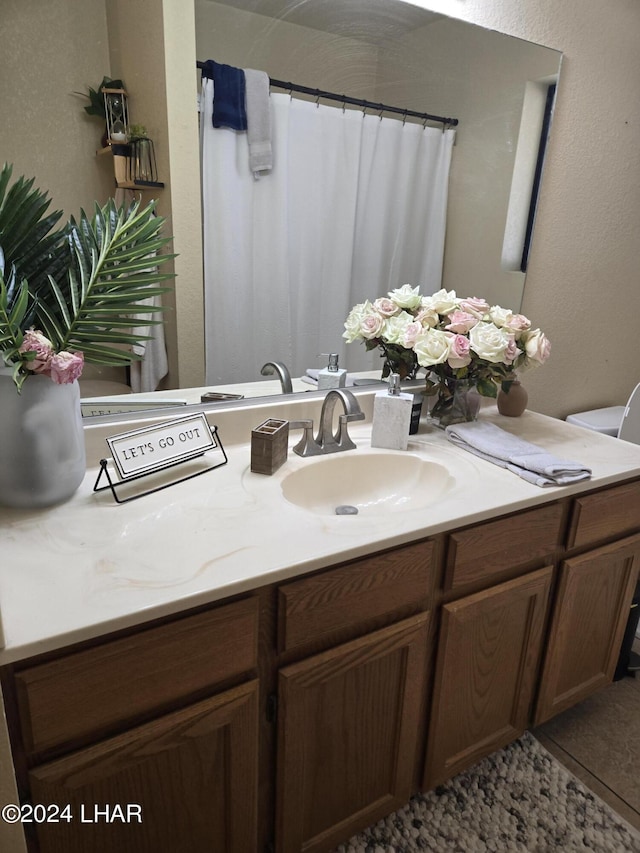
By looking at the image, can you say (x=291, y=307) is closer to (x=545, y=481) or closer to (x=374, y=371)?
(x=374, y=371)

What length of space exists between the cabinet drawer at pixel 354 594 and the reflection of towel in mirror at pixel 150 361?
63 centimetres

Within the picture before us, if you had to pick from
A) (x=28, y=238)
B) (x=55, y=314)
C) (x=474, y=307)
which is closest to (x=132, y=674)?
(x=55, y=314)

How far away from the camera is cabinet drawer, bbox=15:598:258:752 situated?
2.39ft

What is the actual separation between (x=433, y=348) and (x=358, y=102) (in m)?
0.67

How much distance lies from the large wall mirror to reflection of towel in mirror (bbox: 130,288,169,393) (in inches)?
1.3

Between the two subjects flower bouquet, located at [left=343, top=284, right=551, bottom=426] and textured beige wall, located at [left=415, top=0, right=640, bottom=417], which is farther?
textured beige wall, located at [left=415, top=0, right=640, bottom=417]

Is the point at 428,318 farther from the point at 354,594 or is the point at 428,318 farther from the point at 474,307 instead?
the point at 354,594

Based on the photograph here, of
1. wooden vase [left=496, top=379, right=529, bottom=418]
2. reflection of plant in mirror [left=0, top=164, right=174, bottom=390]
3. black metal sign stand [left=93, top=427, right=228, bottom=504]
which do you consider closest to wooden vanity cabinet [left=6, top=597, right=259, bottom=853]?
black metal sign stand [left=93, top=427, right=228, bottom=504]

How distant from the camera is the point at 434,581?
1.13m

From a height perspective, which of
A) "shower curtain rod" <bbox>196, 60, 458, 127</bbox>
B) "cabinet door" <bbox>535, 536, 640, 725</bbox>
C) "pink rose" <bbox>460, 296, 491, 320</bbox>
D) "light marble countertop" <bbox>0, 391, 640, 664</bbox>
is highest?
"shower curtain rod" <bbox>196, 60, 458, 127</bbox>

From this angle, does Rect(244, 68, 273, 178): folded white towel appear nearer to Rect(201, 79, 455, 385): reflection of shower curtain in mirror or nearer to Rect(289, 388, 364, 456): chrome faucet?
Rect(201, 79, 455, 385): reflection of shower curtain in mirror

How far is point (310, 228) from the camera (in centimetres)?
146

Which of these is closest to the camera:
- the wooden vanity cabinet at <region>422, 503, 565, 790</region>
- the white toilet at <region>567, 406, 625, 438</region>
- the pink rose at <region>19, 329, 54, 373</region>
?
the pink rose at <region>19, 329, 54, 373</region>

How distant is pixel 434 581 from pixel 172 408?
73 cm
